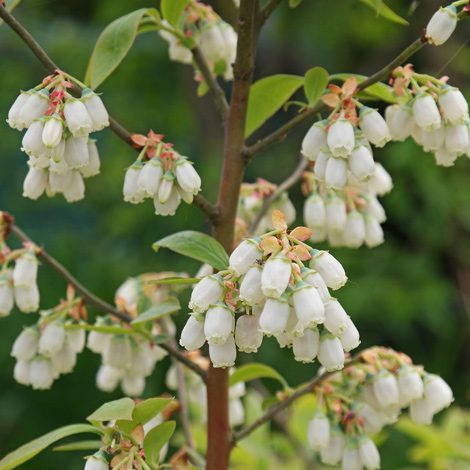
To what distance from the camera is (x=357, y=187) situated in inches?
70.6

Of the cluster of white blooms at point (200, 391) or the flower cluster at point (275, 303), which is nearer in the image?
the flower cluster at point (275, 303)

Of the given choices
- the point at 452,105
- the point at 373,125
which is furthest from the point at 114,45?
the point at 452,105

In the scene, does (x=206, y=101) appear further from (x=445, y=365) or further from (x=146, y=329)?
(x=146, y=329)

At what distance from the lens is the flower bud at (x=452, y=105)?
1399 mm

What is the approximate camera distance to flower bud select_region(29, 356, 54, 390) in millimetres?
1718

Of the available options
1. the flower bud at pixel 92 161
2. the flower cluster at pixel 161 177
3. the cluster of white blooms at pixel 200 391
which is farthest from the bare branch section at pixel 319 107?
the cluster of white blooms at pixel 200 391

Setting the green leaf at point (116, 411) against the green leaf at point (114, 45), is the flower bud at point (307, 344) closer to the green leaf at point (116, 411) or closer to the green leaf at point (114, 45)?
the green leaf at point (116, 411)

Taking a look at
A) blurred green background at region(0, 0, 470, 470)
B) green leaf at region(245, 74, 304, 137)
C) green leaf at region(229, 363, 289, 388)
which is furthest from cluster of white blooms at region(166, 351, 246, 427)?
blurred green background at region(0, 0, 470, 470)

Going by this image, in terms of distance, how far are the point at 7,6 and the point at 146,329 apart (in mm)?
594

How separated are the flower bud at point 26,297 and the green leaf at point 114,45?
0.39 metres

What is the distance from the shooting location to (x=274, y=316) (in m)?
1.10

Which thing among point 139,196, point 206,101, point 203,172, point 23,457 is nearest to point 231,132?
point 139,196

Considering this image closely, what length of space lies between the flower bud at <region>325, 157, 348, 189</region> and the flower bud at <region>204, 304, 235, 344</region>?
316 mm

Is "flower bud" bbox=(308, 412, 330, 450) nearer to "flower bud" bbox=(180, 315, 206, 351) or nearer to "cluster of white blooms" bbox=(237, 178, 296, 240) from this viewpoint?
"cluster of white blooms" bbox=(237, 178, 296, 240)
